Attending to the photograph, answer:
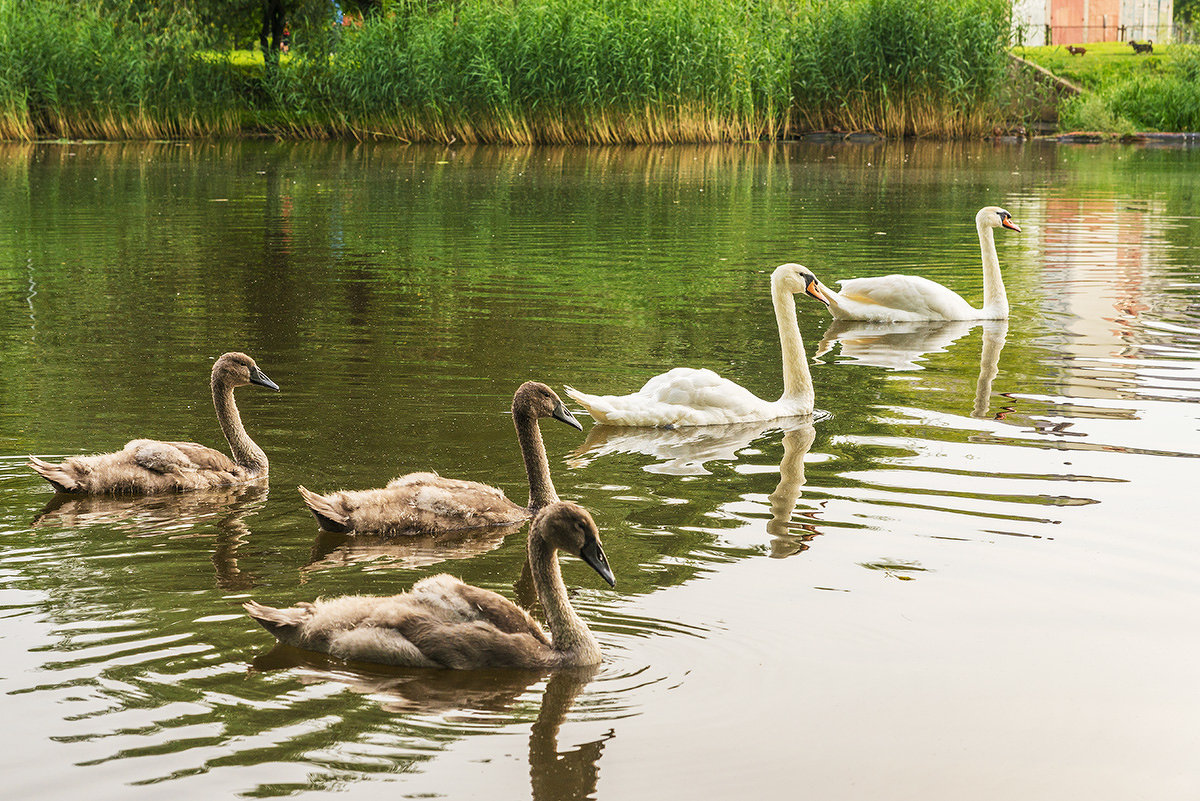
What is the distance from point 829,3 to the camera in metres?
37.2

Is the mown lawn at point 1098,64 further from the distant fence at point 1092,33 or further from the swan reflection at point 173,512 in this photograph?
the swan reflection at point 173,512

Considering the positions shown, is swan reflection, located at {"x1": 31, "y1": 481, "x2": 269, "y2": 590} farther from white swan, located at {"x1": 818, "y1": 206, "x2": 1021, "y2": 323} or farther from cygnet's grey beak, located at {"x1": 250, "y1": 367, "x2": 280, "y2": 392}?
white swan, located at {"x1": 818, "y1": 206, "x2": 1021, "y2": 323}

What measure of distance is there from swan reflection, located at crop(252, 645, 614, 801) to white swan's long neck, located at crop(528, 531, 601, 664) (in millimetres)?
62

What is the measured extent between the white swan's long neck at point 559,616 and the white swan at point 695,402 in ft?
12.3

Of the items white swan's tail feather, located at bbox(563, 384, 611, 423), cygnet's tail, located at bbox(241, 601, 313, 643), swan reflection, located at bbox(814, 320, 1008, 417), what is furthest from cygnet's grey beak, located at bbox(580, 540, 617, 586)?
swan reflection, located at bbox(814, 320, 1008, 417)

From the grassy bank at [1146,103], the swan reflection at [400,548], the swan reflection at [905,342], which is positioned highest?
the grassy bank at [1146,103]

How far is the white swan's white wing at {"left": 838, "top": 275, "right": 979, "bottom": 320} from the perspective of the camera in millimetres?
13609

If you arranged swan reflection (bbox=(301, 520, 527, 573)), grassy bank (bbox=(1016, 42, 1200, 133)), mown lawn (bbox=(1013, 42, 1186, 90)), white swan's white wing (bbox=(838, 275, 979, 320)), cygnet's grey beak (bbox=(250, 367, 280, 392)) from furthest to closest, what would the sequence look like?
mown lawn (bbox=(1013, 42, 1186, 90)) < grassy bank (bbox=(1016, 42, 1200, 133)) < white swan's white wing (bbox=(838, 275, 979, 320)) < cygnet's grey beak (bbox=(250, 367, 280, 392)) < swan reflection (bbox=(301, 520, 527, 573))

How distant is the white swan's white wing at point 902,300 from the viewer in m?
13.6

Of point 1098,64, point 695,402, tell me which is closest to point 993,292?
point 695,402

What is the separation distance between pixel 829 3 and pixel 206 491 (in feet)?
106

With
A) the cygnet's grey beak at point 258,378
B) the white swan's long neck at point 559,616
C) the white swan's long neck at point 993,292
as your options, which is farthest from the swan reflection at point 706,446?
the white swan's long neck at point 993,292

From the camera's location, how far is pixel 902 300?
45.0 ft

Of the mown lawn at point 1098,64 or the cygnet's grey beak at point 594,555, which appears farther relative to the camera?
the mown lawn at point 1098,64
